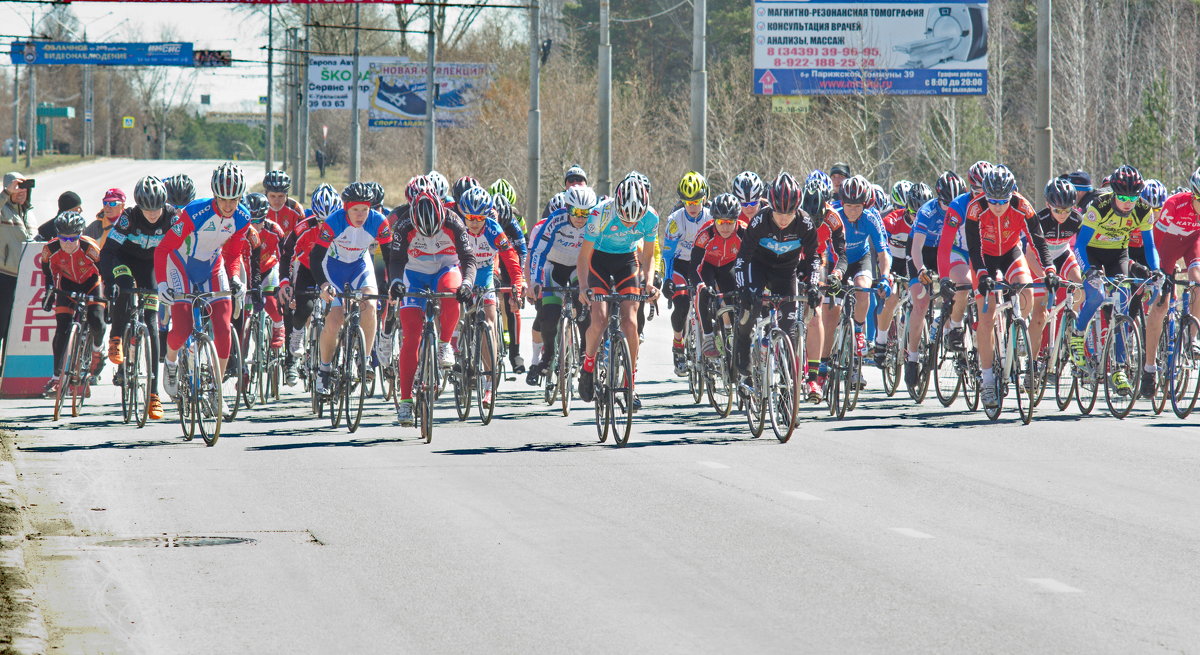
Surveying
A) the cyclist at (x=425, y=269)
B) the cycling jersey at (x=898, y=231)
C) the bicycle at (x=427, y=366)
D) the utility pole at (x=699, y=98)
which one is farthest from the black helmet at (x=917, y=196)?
the utility pole at (x=699, y=98)

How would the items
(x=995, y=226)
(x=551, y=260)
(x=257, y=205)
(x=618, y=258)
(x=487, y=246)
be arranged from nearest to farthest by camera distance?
(x=618, y=258) < (x=995, y=226) < (x=487, y=246) < (x=551, y=260) < (x=257, y=205)

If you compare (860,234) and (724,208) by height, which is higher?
(724,208)

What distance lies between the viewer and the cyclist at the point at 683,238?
15.0 meters

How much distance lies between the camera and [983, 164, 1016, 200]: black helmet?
1299cm

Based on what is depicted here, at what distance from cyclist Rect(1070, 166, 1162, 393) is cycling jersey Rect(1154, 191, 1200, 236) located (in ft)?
0.87

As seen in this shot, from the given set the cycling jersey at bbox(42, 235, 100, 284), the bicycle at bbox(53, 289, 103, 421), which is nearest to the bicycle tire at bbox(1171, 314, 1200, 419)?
the bicycle at bbox(53, 289, 103, 421)

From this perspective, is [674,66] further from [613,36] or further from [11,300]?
[11,300]

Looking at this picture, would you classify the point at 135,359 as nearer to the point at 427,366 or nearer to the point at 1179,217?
the point at 427,366

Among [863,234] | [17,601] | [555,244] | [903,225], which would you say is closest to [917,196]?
[903,225]

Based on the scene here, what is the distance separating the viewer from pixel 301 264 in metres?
14.1

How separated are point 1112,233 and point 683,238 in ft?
11.8

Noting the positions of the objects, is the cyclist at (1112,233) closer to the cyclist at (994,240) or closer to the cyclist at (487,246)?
the cyclist at (994,240)

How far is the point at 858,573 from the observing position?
743cm

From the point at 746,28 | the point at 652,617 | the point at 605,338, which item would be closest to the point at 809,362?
the point at 605,338
